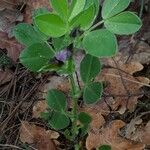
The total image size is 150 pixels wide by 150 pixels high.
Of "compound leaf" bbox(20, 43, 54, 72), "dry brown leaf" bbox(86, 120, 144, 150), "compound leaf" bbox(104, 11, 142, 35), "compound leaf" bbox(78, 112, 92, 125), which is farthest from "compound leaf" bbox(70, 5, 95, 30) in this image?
"dry brown leaf" bbox(86, 120, 144, 150)

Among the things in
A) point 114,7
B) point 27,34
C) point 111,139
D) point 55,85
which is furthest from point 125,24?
point 55,85

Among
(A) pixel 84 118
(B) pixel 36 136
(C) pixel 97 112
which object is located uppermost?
(A) pixel 84 118

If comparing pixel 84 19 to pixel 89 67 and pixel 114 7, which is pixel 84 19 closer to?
pixel 114 7

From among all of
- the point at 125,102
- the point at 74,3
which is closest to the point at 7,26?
the point at 125,102

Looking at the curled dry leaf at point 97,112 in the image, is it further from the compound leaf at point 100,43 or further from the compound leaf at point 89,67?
the compound leaf at point 100,43

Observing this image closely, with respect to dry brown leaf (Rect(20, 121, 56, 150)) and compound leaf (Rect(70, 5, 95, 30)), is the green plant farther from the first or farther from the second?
dry brown leaf (Rect(20, 121, 56, 150))

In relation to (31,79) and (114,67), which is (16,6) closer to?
(31,79)
